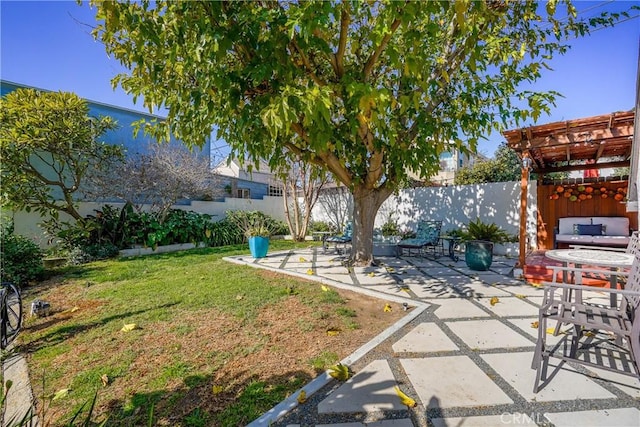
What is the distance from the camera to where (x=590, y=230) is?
25.3 ft

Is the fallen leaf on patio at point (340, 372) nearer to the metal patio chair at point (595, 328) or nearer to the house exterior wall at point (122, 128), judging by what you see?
the metal patio chair at point (595, 328)

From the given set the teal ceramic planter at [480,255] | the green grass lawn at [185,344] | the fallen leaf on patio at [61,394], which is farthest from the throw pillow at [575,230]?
the fallen leaf on patio at [61,394]

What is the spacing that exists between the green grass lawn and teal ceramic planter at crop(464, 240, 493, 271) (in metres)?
3.28

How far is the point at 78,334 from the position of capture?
335 centimetres

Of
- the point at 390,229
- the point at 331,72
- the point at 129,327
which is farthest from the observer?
the point at 390,229

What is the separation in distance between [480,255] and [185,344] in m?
5.77

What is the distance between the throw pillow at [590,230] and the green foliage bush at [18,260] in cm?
1253

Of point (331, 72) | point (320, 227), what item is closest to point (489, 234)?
point (331, 72)

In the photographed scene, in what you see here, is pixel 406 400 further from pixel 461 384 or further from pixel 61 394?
pixel 61 394

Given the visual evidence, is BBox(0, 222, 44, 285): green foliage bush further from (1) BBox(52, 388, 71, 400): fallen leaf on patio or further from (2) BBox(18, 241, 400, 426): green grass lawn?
(1) BBox(52, 388, 71, 400): fallen leaf on patio

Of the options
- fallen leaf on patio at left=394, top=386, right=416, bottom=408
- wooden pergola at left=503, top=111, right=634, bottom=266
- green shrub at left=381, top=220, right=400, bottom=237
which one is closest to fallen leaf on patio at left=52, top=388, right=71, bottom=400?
fallen leaf on patio at left=394, top=386, right=416, bottom=408

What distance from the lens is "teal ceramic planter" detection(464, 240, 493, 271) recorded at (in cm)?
622

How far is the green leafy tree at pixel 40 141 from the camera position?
6.54 meters

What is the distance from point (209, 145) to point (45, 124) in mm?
7378
